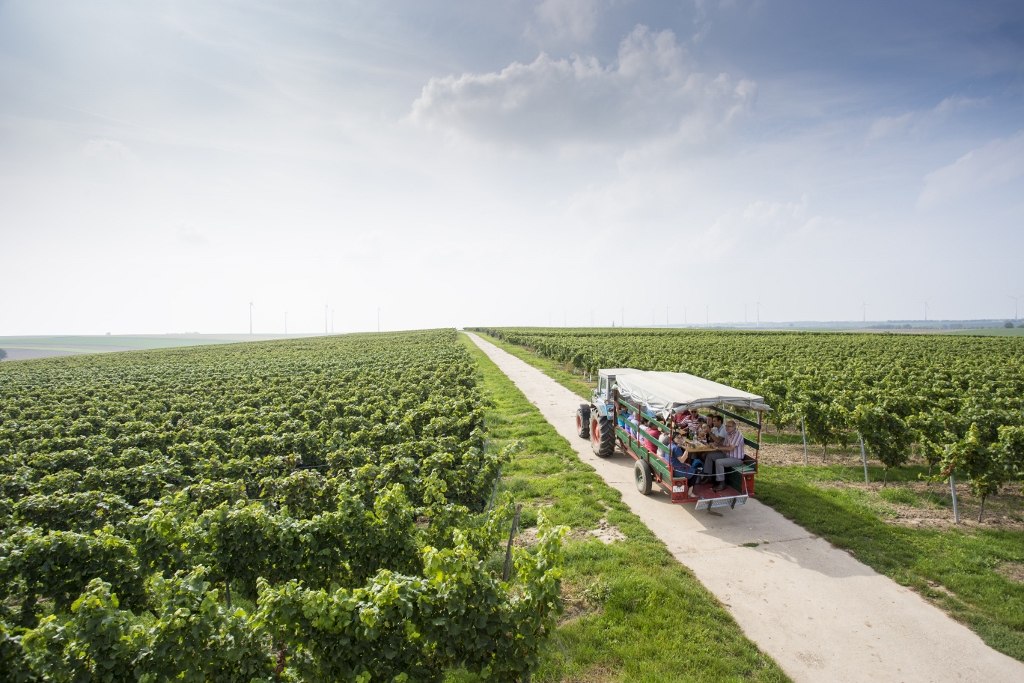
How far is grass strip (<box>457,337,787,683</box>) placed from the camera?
687 cm

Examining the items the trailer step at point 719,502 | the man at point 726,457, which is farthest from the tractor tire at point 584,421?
the trailer step at point 719,502

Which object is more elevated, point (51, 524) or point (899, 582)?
point (51, 524)

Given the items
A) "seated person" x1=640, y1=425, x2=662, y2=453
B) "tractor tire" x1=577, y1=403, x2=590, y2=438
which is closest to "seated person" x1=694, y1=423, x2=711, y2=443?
"seated person" x1=640, y1=425, x2=662, y2=453

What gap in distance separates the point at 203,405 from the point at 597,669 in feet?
70.5

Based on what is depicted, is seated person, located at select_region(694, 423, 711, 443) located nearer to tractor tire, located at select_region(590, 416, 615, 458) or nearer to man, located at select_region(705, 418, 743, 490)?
man, located at select_region(705, 418, 743, 490)

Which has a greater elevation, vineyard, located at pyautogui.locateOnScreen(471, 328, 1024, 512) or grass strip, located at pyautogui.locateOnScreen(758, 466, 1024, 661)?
vineyard, located at pyautogui.locateOnScreen(471, 328, 1024, 512)

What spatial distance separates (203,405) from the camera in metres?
21.8

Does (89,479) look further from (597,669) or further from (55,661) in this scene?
(597,669)

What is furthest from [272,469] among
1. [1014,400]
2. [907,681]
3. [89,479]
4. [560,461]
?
[1014,400]

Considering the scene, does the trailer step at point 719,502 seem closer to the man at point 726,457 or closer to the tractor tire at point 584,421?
the man at point 726,457

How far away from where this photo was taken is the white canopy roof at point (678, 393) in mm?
11172

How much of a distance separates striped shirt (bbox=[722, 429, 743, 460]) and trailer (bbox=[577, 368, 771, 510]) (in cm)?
21

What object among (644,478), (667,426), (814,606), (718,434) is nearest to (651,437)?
(667,426)

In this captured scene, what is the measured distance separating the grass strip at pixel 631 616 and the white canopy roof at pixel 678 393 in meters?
2.92
